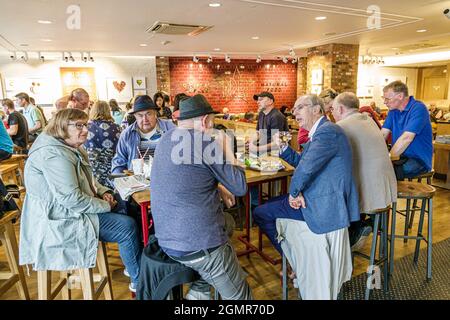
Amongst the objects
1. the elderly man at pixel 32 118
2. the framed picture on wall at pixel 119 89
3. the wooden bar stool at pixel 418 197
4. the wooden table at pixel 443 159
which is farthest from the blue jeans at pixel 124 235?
the framed picture on wall at pixel 119 89

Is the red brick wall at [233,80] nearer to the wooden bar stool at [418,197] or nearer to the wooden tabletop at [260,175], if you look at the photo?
the wooden tabletop at [260,175]

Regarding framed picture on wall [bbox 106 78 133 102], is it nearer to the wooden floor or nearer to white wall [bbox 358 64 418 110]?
the wooden floor

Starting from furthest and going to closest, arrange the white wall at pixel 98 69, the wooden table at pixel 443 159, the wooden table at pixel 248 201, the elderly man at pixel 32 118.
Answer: the white wall at pixel 98 69
the elderly man at pixel 32 118
the wooden table at pixel 443 159
the wooden table at pixel 248 201

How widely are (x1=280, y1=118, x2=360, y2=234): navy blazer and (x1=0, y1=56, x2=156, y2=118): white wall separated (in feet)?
29.0

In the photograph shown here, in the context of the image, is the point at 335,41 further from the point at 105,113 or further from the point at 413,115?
the point at 105,113

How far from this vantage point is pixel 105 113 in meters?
3.20

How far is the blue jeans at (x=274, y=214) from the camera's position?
87.2 inches

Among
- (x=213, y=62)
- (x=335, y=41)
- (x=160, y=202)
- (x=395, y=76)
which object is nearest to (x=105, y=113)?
(x=160, y=202)

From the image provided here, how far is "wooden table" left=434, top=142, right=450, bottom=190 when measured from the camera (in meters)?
5.04

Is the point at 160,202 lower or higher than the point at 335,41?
lower

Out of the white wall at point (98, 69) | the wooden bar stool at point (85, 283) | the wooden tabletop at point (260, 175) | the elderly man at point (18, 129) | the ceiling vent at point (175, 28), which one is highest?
the ceiling vent at point (175, 28)

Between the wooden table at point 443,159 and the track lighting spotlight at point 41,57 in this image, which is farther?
the track lighting spotlight at point 41,57

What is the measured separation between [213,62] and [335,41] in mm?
4288

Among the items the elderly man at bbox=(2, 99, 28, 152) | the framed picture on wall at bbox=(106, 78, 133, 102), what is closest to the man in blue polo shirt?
the elderly man at bbox=(2, 99, 28, 152)
